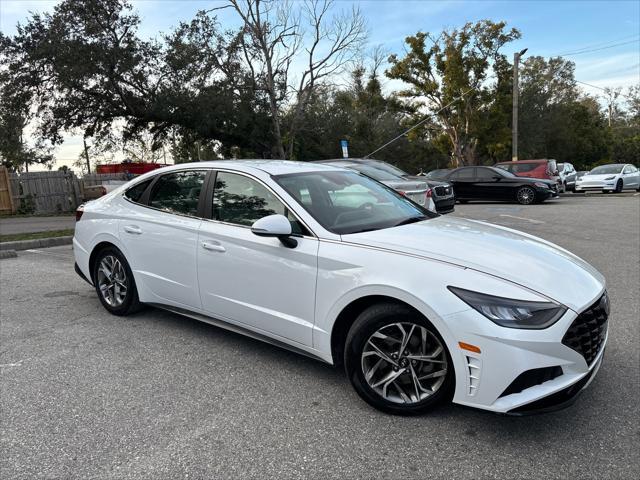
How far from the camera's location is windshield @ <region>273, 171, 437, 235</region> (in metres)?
3.55

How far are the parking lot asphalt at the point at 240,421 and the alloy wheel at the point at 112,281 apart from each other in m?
0.37

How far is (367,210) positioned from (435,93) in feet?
109

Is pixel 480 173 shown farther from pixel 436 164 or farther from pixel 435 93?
pixel 436 164

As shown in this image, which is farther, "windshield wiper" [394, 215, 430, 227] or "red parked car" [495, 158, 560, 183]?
"red parked car" [495, 158, 560, 183]

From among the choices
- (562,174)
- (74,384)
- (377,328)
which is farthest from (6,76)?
(562,174)

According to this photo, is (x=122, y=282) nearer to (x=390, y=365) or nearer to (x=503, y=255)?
(x=390, y=365)

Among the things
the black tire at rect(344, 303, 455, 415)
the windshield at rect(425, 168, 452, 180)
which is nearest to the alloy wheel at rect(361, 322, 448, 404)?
the black tire at rect(344, 303, 455, 415)

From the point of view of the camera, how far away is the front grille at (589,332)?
2637 mm

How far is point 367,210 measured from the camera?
3.86 metres

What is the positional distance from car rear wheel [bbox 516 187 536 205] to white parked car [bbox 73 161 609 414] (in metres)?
14.5

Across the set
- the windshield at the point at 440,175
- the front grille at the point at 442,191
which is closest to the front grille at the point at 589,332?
the front grille at the point at 442,191

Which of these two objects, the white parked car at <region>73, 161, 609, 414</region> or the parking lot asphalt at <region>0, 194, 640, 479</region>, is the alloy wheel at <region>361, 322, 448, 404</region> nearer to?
the white parked car at <region>73, 161, 609, 414</region>

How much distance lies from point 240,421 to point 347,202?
1794 mm

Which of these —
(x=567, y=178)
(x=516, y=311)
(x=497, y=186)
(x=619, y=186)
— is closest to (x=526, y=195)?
(x=497, y=186)
